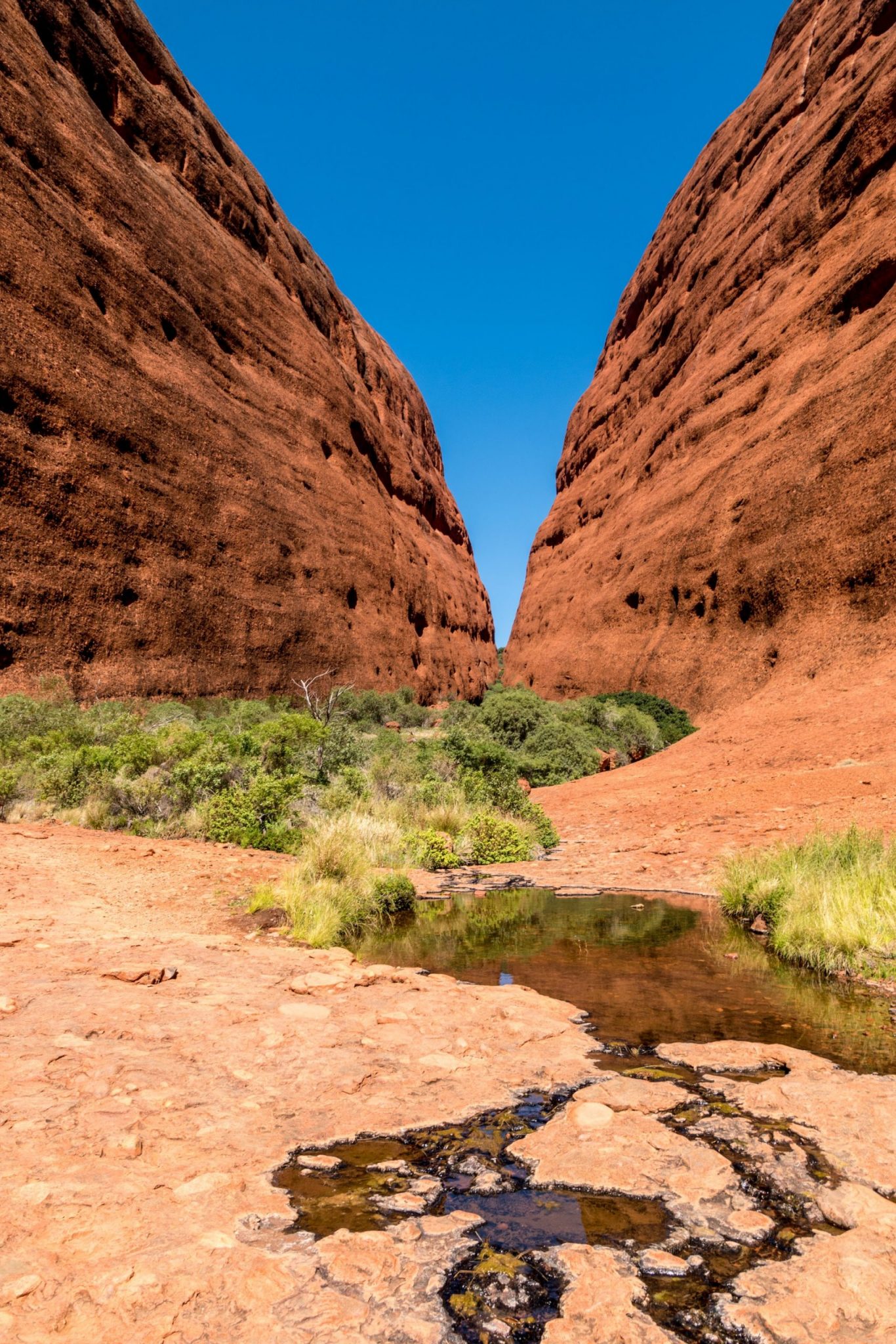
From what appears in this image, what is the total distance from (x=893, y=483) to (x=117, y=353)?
22.8 m

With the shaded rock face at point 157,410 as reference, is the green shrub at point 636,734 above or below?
below

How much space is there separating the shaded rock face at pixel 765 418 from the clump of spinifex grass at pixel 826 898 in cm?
1361

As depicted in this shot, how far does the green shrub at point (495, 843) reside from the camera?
29.0ft

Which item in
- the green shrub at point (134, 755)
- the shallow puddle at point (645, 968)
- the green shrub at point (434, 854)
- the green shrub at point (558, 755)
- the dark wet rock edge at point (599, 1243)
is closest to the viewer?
the dark wet rock edge at point (599, 1243)

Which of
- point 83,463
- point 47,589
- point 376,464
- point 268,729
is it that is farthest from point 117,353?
point 376,464

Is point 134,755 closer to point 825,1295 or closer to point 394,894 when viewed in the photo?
point 394,894

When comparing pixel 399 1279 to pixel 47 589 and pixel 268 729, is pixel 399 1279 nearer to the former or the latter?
pixel 268 729

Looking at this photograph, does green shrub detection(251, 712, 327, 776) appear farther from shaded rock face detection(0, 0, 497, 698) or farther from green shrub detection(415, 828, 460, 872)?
shaded rock face detection(0, 0, 497, 698)

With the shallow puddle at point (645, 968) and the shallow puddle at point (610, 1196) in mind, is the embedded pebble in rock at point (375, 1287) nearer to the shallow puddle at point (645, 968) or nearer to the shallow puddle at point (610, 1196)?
the shallow puddle at point (610, 1196)

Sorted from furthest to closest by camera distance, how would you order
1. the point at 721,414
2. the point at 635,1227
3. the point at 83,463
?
the point at 721,414 < the point at 83,463 < the point at 635,1227

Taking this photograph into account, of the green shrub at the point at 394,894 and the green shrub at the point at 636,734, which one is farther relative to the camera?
the green shrub at the point at 636,734

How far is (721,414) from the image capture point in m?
28.2

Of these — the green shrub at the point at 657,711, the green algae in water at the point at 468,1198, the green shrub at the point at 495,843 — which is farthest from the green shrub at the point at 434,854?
the green shrub at the point at 657,711

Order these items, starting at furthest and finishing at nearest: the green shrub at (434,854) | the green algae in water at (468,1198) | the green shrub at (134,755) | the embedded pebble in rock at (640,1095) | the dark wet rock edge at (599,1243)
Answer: the green shrub at (134,755) < the green shrub at (434,854) < the embedded pebble in rock at (640,1095) < the green algae in water at (468,1198) < the dark wet rock edge at (599,1243)
